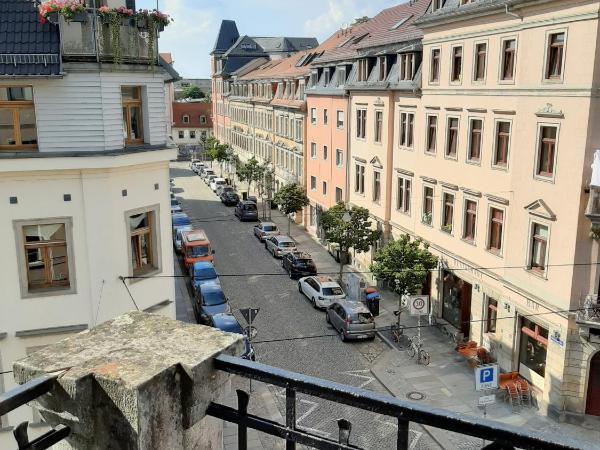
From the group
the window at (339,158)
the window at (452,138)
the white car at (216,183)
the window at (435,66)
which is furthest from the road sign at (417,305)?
the white car at (216,183)

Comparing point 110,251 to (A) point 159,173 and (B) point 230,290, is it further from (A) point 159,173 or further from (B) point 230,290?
(B) point 230,290

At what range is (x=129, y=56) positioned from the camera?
43.7 ft

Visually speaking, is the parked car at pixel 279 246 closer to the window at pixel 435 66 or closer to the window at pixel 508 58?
the window at pixel 435 66

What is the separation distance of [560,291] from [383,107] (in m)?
15.4

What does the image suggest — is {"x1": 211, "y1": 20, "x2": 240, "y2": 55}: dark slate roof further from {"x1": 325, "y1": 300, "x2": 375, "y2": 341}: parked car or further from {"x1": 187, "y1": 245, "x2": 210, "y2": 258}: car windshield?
{"x1": 325, "y1": 300, "x2": 375, "y2": 341}: parked car

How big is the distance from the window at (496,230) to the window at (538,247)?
199 centimetres

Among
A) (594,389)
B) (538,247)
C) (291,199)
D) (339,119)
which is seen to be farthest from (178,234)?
(594,389)

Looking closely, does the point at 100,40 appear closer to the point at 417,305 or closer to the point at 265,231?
the point at 417,305

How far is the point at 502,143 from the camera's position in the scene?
2120cm

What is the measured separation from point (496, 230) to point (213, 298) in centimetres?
1234

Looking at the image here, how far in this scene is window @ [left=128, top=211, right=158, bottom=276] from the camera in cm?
1387

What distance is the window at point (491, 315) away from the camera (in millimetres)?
21984

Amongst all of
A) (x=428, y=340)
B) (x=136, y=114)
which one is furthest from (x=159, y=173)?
(x=428, y=340)

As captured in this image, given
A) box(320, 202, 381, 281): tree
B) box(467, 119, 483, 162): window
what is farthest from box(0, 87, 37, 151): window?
box(320, 202, 381, 281): tree
